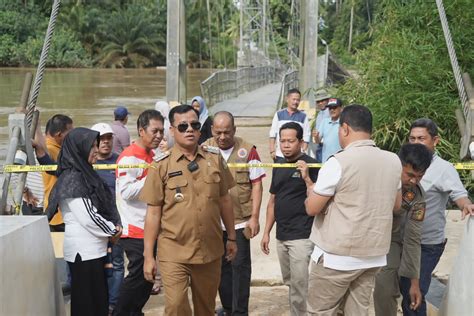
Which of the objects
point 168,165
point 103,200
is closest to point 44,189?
point 103,200

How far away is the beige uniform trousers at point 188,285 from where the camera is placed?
3689 mm

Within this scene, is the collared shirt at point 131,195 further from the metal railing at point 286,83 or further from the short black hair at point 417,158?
the metal railing at point 286,83

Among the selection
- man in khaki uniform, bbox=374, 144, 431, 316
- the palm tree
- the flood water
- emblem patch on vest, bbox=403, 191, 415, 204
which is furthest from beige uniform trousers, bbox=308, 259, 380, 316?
the palm tree

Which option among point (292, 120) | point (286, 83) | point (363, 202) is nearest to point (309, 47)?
point (292, 120)

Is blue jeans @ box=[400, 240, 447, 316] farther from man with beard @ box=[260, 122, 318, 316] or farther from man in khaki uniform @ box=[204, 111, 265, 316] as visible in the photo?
man in khaki uniform @ box=[204, 111, 265, 316]

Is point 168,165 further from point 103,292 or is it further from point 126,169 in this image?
point 103,292

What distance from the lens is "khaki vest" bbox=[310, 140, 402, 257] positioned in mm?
3242

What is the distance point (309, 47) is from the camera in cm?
1023

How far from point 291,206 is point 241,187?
483 millimetres

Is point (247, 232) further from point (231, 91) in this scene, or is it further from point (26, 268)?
point (231, 91)

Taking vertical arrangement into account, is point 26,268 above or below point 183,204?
below

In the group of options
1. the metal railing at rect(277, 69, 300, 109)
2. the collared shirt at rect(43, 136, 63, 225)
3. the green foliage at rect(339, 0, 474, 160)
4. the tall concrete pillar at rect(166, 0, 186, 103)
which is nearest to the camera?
the collared shirt at rect(43, 136, 63, 225)

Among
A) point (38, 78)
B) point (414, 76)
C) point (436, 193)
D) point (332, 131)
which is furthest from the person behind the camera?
point (414, 76)

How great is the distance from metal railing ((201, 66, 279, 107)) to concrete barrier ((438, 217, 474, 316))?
1625cm
